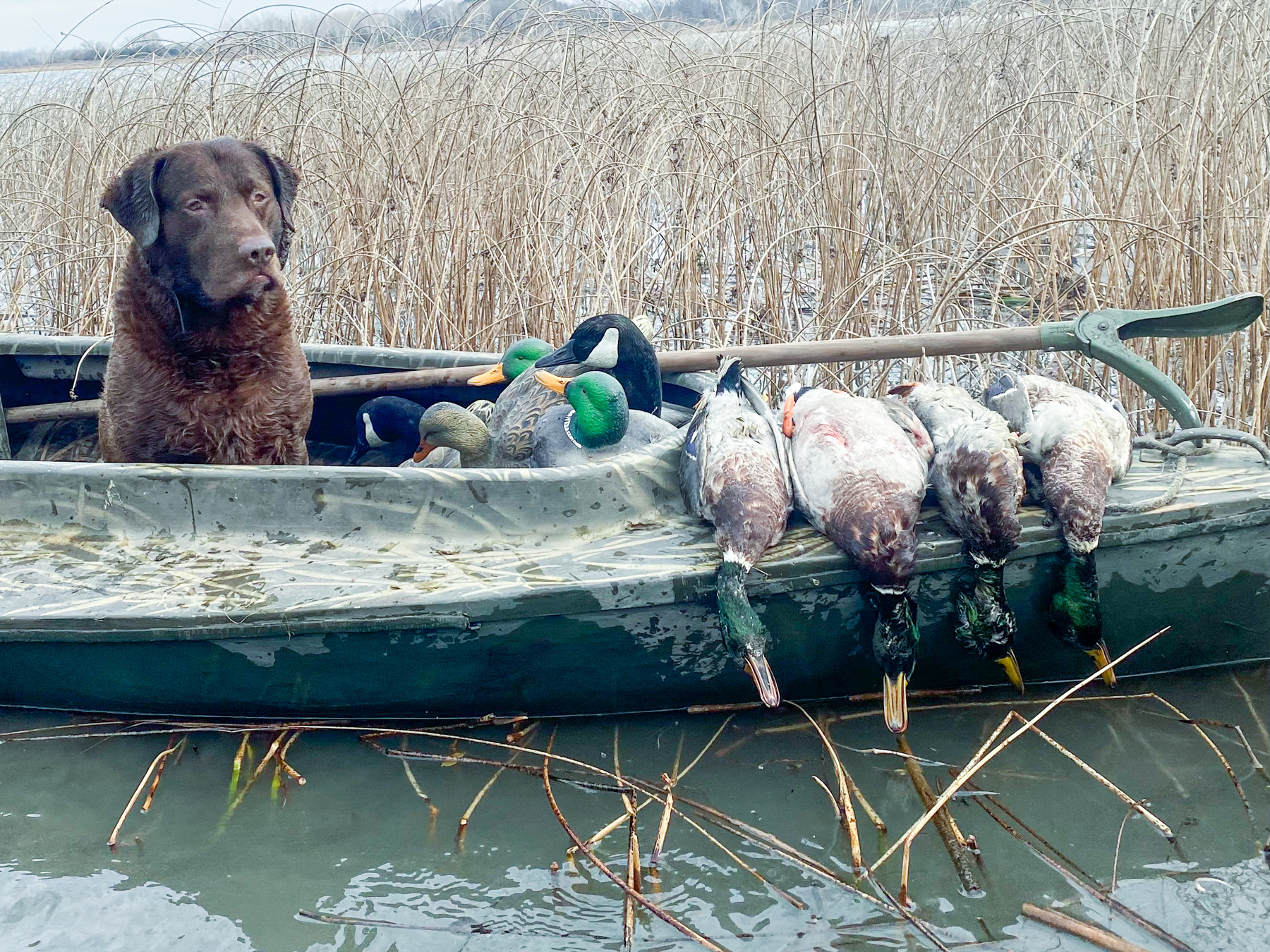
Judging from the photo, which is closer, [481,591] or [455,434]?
[481,591]

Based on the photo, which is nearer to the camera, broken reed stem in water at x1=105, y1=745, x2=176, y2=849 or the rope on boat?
broken reed stem in water at x1=105, y1=745, x2=176, y2=849

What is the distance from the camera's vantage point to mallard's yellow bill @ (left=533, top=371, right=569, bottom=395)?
3.45 m

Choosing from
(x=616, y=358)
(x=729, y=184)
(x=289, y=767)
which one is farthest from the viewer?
(x=729, y=184)

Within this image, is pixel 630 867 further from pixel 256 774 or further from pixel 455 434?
pixel 455 434

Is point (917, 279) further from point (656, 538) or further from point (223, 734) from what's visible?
point (223, 734)

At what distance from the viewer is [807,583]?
283 centimetres

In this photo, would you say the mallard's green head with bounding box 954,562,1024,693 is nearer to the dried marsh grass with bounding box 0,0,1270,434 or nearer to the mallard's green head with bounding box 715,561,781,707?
the mallard's green head with bounding box 715,561,781,707

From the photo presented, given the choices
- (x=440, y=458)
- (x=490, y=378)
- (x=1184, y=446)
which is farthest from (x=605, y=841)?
(x=1184, y=446)

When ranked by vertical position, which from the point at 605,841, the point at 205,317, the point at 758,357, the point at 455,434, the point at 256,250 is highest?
the point at 256,250

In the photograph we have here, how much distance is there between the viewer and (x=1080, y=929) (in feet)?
7.27

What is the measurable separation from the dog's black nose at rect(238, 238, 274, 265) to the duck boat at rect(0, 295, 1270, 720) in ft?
1.82

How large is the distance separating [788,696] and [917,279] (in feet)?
8.62

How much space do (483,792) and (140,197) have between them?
1.77 metres

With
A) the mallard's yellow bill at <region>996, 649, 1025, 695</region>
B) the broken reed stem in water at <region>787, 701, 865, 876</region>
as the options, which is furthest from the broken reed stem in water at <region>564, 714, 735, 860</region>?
the mallard's yellow bill at <region>996, 649, 1025, 695</region>
